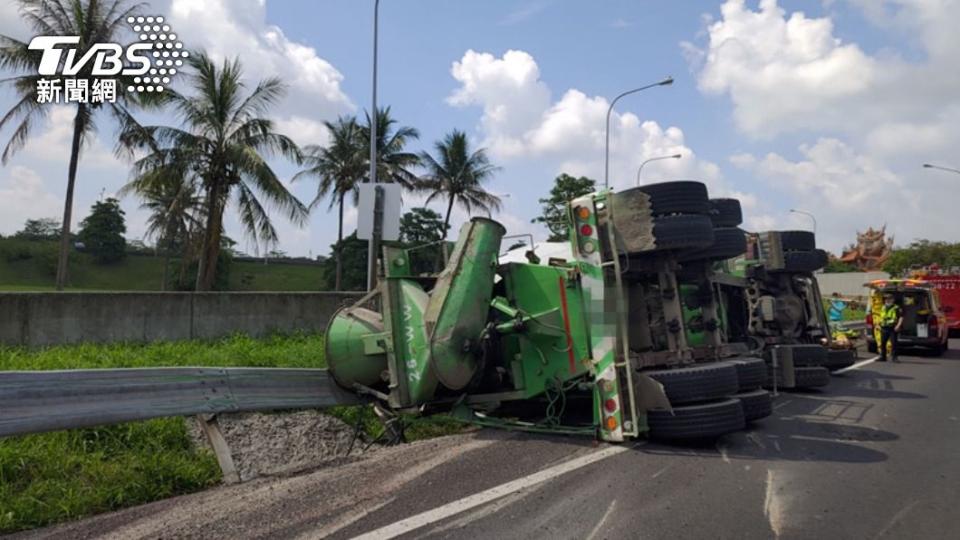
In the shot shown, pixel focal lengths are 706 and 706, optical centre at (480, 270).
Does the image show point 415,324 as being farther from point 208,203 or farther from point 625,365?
point 208,203

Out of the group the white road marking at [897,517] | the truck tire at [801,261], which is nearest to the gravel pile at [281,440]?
the white road marking at [897,517]

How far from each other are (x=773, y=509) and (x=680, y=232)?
2.55 metres

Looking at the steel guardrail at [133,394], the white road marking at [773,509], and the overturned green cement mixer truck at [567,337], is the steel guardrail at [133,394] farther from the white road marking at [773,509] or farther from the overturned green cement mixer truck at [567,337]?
the white road marking at [773,509]

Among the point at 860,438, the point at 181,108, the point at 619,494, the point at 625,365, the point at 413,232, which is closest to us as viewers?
the point at 619,494

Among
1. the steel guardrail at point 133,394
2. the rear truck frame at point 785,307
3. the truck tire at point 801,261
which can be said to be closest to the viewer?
the steel guardrail at point 133,394

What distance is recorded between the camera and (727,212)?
315 inches

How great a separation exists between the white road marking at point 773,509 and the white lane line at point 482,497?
122 cm

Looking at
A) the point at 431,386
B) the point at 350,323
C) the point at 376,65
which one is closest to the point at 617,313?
the point at 431,386

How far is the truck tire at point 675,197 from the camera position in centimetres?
618

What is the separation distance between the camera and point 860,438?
6.75 m

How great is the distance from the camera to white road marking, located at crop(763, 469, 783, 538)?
406cm

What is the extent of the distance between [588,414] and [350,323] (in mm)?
2494

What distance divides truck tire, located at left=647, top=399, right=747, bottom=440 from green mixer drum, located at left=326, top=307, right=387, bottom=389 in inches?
97.6

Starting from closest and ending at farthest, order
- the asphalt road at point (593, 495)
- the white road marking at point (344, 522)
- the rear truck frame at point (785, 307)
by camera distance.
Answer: the white road marking at point (344, 522) < the asphalt road at point (593, 495) < the rear truck frame at point (785, 307)
